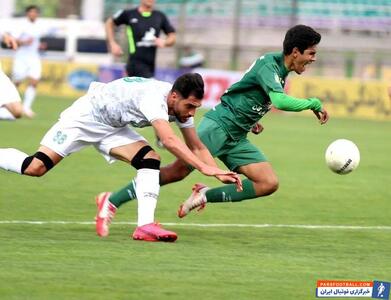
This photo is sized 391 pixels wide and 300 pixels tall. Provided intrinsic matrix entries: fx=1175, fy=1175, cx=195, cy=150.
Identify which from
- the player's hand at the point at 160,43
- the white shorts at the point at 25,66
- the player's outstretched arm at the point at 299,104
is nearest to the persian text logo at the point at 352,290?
the player's outstretched arm at the point at 299,104

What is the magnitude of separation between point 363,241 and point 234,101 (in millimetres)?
1661

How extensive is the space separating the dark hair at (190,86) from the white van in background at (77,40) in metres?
33.1

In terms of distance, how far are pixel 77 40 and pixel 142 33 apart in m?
24.3

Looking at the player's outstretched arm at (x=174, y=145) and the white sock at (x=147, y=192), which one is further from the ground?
the player's outstretched arm at (x=174, y=145)

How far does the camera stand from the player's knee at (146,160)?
917 centimetres

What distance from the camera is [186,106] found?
8.93 metres

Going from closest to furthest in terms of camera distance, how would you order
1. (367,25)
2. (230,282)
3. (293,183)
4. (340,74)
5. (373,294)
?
(373,294) < (230,282) < (293,183) < (340,74) < (367,25)

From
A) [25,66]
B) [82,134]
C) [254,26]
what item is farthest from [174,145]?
[254,26]

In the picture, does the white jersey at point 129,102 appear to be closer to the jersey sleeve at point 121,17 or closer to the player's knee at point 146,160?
the player's knee at point 146,160

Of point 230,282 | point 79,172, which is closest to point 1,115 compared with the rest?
point 79,172

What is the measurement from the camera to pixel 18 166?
31.4 feet

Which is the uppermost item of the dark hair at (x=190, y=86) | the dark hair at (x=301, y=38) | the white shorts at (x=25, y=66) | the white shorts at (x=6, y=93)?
the dark hair at (x=301, y=38)

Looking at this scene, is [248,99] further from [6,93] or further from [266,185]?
[6,93]

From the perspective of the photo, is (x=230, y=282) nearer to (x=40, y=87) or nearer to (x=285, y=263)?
(x=285, y=263)
